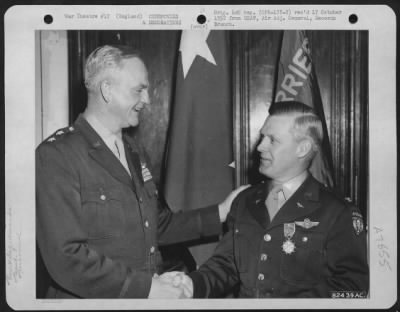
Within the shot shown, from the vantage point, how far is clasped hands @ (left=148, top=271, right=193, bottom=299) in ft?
3.68

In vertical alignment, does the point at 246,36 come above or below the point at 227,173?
above

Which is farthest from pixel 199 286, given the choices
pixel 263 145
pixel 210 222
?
pixel 263 145

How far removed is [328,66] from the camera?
1.14m

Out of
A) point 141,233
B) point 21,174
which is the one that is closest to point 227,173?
point 141,233

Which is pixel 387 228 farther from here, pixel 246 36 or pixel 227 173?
pixel 246 36

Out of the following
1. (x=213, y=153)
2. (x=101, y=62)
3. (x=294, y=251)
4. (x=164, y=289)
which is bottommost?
(x=164, y=289)

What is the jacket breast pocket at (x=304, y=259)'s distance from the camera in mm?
1082

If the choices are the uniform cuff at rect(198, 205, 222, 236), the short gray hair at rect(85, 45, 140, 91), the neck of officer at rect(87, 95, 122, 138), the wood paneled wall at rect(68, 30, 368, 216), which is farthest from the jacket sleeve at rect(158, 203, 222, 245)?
the short gray hair at rect(85, 45, 140, 91)

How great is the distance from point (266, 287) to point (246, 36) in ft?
2.10

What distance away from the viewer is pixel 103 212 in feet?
3.50

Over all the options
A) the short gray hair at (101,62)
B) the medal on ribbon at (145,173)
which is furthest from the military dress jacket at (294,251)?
the short gray hair at (101,62)

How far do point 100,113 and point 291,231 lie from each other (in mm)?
554

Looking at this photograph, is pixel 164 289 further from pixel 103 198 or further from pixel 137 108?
pixel 137 108

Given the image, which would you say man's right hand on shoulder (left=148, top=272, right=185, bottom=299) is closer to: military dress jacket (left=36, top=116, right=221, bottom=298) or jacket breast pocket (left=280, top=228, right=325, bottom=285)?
military dress jacket (left=36, top=116, right=221, bottom=298)
